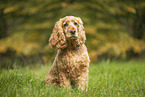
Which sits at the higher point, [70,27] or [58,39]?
[70,27]

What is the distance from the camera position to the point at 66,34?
3.36 meters

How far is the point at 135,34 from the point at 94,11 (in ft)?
Answer: 9.92

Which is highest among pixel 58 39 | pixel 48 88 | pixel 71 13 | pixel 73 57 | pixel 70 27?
pixel 71 13

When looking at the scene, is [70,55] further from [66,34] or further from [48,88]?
[48,88]

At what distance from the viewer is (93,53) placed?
26.5 feet

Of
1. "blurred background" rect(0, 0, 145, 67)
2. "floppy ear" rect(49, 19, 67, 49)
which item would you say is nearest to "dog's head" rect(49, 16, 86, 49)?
"floppy ear" rect(49, 19, 67, 49)

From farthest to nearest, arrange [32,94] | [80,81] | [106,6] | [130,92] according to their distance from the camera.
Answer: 1. [106,6]
2. [130,92]
3. [80,81]
4. [32,94]

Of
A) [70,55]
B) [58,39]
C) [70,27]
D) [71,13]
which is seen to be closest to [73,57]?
[70,55]

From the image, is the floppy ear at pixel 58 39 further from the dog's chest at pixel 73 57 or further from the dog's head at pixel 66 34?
the dog's chest at pixel 73 57

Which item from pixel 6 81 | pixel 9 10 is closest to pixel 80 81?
pixel 6 81

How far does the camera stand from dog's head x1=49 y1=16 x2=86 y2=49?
3378mm

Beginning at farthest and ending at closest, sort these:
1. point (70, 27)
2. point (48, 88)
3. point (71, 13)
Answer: point (71, 13), point (48, 88), point (70, 27)

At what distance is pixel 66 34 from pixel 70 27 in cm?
14

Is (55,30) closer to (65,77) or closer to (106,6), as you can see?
(65,77)
